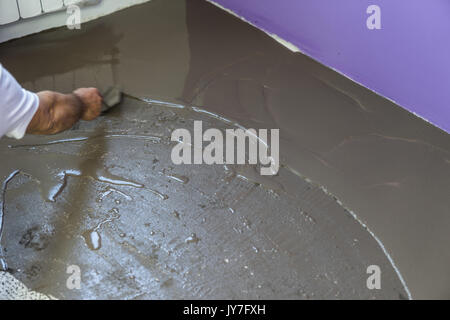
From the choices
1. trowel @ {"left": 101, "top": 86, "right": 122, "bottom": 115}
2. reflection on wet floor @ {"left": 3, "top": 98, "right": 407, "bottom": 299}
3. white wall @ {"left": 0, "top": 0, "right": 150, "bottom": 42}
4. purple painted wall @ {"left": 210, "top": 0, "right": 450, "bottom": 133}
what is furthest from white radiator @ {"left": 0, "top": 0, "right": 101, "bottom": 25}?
purple painted wall @ {"left": 210, "top": 0, "right": 450, "bottom": 133}

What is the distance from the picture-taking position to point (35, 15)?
2.44m

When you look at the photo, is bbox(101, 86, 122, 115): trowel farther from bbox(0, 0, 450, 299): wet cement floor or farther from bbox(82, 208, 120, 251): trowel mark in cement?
bbox(82, 208, 120, 251): trowel mark in cement

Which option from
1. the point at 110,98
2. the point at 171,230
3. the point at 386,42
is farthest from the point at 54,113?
the point at 386,42

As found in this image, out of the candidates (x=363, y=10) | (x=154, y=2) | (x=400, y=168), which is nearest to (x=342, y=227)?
(x=400, y=168)

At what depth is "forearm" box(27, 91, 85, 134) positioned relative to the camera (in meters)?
1.64

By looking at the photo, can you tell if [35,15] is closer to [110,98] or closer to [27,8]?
[27,8]

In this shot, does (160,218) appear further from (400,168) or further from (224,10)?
(224,10)

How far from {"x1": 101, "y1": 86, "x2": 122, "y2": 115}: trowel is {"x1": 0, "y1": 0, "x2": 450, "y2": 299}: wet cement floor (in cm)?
3

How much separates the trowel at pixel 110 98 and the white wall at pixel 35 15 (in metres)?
0.61

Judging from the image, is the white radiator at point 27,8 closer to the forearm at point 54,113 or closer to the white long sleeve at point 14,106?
the forearm at point 54,113

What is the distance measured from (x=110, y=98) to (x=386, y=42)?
1081mm

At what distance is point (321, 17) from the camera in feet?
7.55

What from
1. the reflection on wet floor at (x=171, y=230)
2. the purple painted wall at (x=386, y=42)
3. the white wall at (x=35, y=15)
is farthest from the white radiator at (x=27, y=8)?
the purple painted wall at (x=386, y=42)

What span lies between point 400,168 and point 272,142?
18.1 inches
